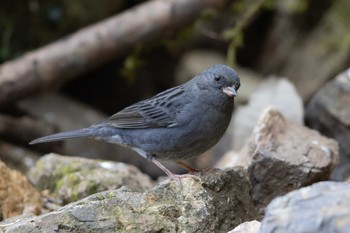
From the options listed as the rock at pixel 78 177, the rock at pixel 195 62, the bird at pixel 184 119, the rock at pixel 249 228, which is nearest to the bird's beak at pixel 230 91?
the bird at pixel 184 119

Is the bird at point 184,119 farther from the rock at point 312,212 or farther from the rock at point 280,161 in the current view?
the rock at point 312,212

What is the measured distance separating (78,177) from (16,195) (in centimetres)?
55

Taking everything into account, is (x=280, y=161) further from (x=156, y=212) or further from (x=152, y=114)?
(x=156, y=212)

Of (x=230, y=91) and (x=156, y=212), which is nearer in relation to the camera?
(x=156, y=212)

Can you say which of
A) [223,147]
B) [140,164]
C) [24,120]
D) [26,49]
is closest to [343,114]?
[223,147]

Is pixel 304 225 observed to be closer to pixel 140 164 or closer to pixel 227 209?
pixel 227 209

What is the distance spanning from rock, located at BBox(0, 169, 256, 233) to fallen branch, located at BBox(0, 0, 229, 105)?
3144 millimetres

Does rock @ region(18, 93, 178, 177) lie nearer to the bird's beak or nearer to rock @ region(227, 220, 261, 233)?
the bird's beak

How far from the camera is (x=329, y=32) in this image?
9148mm

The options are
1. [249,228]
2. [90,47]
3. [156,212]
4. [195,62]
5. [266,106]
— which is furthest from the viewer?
[195,62]

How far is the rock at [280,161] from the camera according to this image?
5105 mm

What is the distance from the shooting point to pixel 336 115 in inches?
252

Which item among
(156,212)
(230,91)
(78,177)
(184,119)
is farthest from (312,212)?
(78,177)

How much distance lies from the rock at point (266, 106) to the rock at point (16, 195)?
272 centimetres
